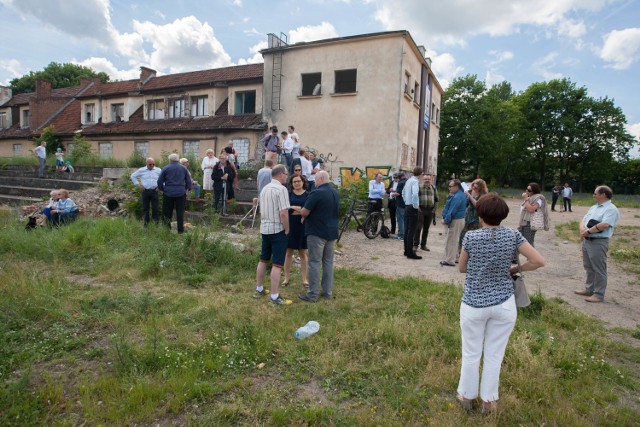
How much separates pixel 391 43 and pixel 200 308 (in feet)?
52.6

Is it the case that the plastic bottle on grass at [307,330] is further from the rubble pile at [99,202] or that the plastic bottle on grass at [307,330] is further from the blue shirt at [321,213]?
the rubble pile at [99,202]

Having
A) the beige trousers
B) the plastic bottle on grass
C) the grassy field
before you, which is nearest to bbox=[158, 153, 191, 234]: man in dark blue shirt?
the grassy field

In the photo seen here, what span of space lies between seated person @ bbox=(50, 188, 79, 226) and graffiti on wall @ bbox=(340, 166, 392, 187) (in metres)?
10.7

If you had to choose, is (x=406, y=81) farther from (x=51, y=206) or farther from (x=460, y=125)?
(x=460, y=125)

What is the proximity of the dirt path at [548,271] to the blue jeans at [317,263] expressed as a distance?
5.96ft

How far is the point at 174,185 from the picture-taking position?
8.77 m

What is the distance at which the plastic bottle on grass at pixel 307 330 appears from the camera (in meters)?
4.22

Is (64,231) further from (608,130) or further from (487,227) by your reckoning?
(608,130)

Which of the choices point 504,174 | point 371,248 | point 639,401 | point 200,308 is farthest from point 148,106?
point 504,174

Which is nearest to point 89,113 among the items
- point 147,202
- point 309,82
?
point 309,82

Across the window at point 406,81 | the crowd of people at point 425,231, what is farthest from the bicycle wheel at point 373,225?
the window at point 406,81

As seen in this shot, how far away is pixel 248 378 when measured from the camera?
3457 mm

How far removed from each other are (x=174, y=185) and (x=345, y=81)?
1264 cm

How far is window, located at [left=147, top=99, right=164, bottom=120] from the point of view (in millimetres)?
25016
